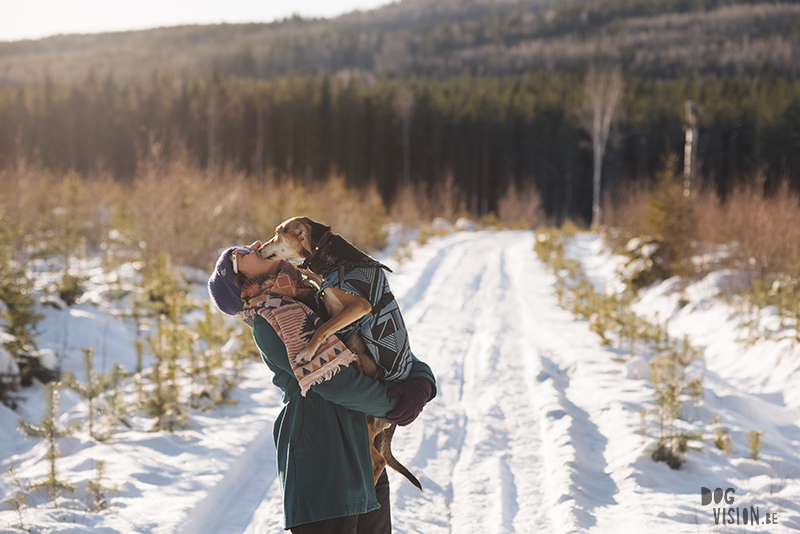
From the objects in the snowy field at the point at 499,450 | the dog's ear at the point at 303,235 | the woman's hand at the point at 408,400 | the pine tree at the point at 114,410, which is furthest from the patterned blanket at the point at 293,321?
the pine tree at the point at 114,410

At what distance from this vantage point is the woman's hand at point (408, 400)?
1796 mm

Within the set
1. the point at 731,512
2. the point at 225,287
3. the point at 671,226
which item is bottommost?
the point at 731,512

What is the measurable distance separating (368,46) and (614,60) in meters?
47.6

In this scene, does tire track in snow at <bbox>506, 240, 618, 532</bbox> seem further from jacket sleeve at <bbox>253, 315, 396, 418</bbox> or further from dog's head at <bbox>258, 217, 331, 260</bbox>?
dog's head at <bbox>258, 217, 331, 260</bbox>

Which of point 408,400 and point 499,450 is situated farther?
point 499,450

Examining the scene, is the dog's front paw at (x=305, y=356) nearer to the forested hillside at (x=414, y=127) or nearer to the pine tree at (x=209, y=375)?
the pine tree at (x=209, y=375)

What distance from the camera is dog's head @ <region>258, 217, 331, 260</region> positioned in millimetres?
1822

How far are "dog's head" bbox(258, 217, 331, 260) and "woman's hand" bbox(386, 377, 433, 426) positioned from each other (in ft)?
1.85

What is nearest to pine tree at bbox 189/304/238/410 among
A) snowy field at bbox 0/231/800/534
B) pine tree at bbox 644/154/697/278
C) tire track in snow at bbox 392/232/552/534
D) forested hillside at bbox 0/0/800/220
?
snowy field at bbox 0/231/800/534

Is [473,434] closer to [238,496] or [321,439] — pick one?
[238,496]

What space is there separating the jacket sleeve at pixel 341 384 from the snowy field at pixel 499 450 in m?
1.67

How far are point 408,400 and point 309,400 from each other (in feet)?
1.09

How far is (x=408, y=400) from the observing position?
5.91 feet

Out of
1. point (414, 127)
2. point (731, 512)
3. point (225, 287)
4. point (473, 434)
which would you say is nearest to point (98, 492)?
point (225, 287)
